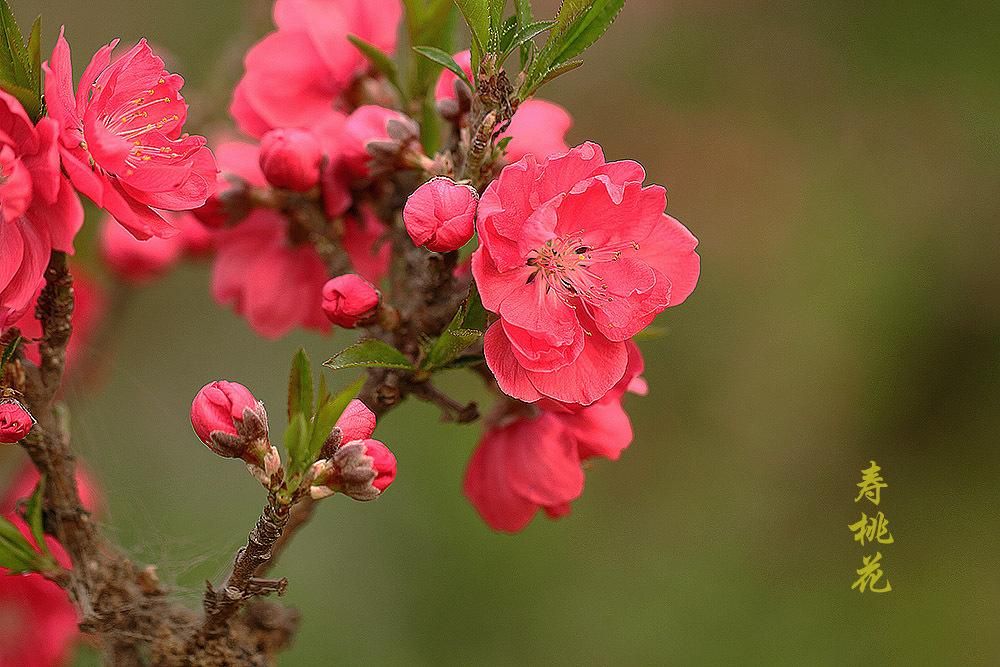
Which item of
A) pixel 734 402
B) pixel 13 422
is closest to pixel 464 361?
pixel 13 422

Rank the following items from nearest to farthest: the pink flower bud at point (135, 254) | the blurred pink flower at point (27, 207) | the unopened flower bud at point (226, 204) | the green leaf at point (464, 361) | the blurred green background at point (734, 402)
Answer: the blurred pink flower at point (27, 207) → the green leaf at point (464, 361) → the unopened flower bud at point (226, 204) → the pink flower bud at point (135, 254) → the blurred green background at point (734, 402)

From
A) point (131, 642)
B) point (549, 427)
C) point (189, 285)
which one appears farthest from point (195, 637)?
point (189, 285)

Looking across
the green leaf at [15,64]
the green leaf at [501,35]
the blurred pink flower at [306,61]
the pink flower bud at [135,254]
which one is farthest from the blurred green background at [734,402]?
the green leaf at [501,35]

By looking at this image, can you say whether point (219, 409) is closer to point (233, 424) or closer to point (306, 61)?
point (233, 424)

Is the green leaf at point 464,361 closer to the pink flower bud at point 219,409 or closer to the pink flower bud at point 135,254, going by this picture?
the pink flower bud at point 219,409

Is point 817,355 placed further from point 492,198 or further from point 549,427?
point 492,198
